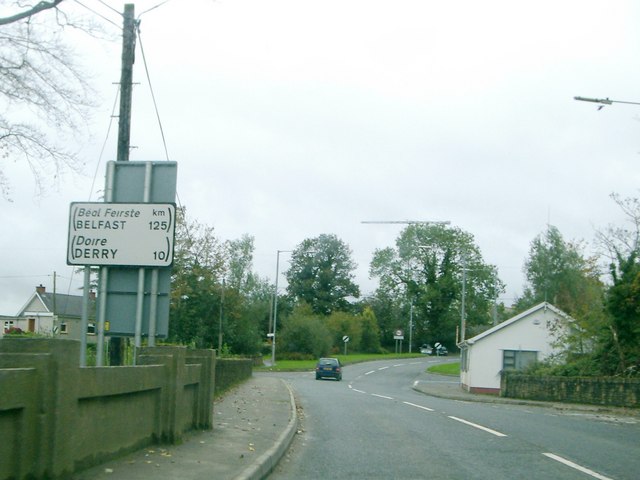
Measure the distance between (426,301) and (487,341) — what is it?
44716 mm

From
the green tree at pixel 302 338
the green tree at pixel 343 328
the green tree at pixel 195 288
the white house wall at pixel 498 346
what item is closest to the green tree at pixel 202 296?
the green tree at pixel 195 288

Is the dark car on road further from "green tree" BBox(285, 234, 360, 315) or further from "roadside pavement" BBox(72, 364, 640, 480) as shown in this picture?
"green tree" BBox(285, 234, 360, 315)

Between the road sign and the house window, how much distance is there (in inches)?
1416

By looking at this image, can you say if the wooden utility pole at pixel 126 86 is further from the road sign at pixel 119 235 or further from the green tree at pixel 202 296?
the green tree at pixel 202 296

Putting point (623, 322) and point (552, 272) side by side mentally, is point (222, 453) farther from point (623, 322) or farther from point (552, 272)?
point (552, 272)

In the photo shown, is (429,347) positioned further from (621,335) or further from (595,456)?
(595,456)

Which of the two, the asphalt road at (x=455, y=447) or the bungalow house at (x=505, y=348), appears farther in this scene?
the bungalow house at (x=505, y=348)

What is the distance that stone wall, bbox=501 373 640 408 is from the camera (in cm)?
2720

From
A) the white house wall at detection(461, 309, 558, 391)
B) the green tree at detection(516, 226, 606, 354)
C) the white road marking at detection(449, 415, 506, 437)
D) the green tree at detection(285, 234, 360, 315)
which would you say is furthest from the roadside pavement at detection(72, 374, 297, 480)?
the green tree at detection(285, 234, 360, 315)

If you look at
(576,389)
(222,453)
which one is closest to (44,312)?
(576,389)

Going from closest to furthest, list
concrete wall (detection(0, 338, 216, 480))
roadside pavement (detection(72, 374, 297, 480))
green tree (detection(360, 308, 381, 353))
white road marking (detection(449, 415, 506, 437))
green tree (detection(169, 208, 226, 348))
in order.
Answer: concrete wall (detection(0, 338, 216, 480)) < roadside pavement (detection(72, 374, 297, 480)) < white road marking (detection(449, 415, 506, 437)) < green tree (detection(169, 208, 226, 348)) < green tree (detection(360, 308, 381, 353))

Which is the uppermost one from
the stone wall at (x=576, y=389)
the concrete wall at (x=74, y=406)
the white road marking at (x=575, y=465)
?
the concrete wall at (x=74, y=406)

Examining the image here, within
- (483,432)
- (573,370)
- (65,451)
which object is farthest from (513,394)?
(65,451)

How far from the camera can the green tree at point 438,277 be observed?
88188mm
